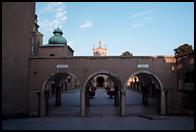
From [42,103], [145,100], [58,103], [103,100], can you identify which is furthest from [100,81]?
[42,103]

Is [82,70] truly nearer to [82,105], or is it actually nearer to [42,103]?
[82,105]

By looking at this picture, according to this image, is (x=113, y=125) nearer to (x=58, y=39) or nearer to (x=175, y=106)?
(x=175, y=106)

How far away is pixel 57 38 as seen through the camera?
49375mm

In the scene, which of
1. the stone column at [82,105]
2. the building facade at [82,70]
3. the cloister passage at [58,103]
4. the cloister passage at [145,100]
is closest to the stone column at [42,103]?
the building facade at [82,70]

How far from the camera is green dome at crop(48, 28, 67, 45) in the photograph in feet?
160

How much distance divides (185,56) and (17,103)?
49.2ft

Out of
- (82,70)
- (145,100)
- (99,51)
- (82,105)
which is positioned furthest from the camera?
(99,51)

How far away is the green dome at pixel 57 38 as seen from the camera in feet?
160

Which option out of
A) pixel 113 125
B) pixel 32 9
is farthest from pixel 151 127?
pixel 32 9

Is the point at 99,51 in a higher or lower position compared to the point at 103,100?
higher

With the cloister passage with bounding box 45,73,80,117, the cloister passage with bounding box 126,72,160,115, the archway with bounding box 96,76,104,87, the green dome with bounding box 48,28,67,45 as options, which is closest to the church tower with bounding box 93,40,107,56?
the archway with bounding box 96,76,104,87

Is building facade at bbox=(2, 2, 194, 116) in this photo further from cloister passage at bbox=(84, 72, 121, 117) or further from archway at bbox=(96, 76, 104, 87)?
archway at bbox=(96, 76, 104, 87)

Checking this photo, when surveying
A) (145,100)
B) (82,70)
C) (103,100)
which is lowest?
(103,100)

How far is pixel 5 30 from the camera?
20844mm
